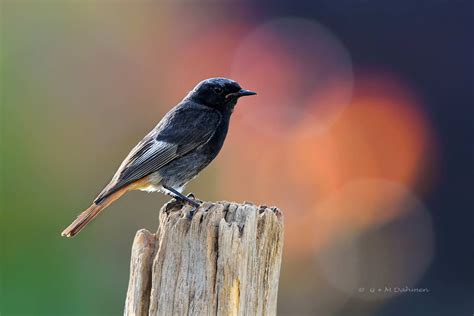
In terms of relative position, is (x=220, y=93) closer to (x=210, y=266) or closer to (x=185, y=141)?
(x=185, y=141)

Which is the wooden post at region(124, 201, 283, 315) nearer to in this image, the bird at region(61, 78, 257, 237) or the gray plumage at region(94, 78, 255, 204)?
the bird at region(61, 78, 257, 237)

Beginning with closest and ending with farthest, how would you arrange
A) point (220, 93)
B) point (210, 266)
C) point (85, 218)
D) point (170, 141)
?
point (210, 266), point (85, 218), point (170, 141), point (220, 93)

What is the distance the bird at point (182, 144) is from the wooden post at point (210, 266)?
1.66 metres

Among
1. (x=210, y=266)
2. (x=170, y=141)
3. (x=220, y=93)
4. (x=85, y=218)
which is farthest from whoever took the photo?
(x=220, y=93)

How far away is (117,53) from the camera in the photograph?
10148mm

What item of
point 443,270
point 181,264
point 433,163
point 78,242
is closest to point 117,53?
point 78,242

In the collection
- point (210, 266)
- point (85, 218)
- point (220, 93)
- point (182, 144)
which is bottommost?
point (210, 266)

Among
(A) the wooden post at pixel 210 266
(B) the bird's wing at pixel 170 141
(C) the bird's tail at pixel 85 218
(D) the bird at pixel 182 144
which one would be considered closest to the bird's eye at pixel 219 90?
(D) the bird at pixel 182 144

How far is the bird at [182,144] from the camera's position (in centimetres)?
551

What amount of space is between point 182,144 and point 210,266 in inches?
92.9

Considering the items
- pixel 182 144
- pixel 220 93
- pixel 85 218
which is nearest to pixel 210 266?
pixel 85 218

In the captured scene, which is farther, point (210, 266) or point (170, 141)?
point (170, 141)

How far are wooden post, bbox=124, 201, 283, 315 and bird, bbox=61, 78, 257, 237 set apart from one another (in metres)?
1.66

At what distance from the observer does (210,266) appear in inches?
136
